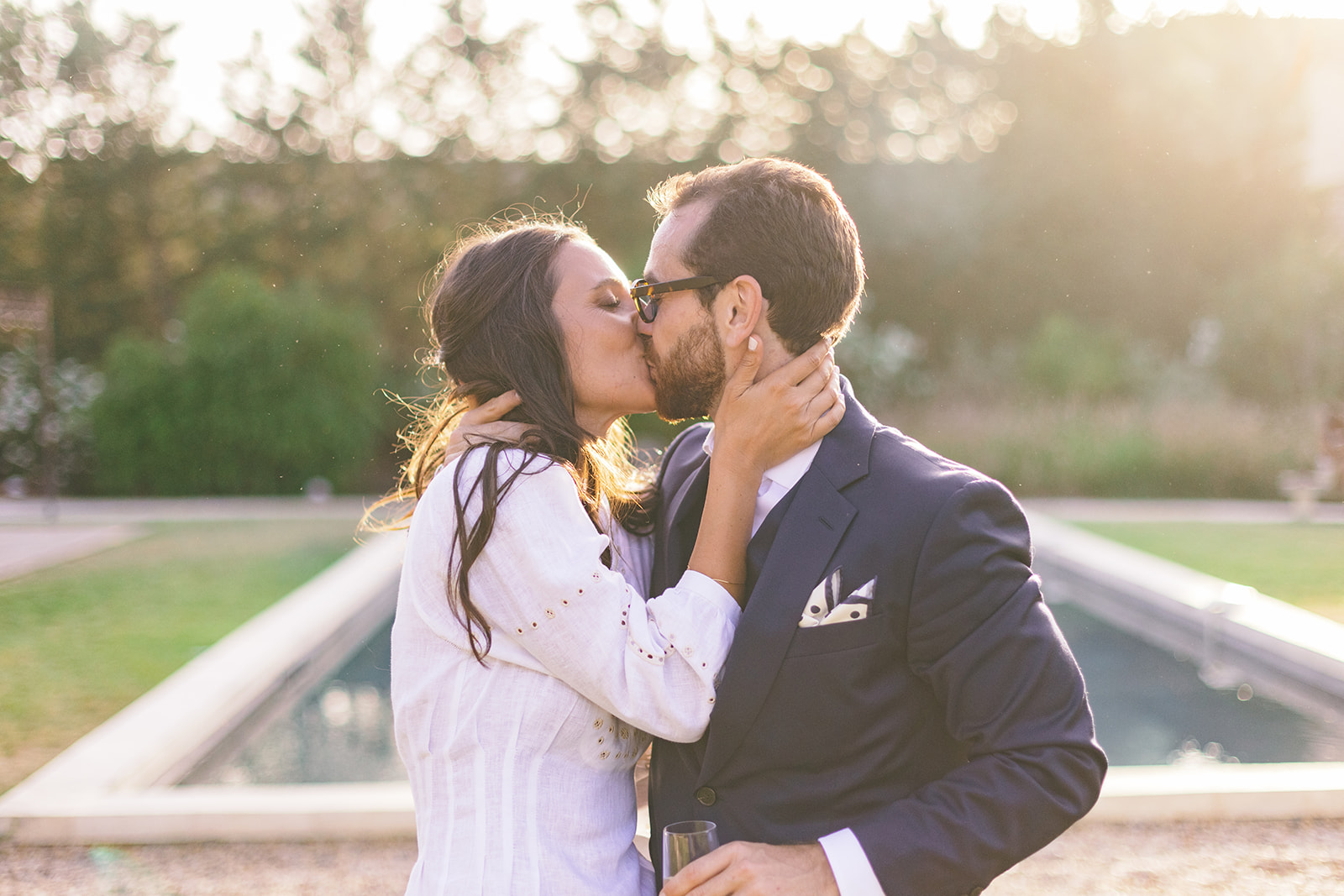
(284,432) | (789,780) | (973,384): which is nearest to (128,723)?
(789,780)

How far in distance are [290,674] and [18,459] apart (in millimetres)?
13066

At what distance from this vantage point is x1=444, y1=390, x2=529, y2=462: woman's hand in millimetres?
2082

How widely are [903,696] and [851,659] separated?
0.13m

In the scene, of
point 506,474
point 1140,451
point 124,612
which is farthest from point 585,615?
point 1140,451

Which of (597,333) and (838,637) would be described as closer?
(838,637)

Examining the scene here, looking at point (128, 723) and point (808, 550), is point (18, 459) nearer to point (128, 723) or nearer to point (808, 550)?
point (128, 723)

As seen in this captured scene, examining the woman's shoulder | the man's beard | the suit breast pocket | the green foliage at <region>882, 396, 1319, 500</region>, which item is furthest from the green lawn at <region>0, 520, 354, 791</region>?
the green foliage at <region>882, 396, 1319, 500</region>

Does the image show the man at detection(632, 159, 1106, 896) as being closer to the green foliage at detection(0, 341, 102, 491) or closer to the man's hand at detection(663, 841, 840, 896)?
the man's hand at detection(663, 841, 840, 896)

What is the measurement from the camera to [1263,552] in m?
10.7

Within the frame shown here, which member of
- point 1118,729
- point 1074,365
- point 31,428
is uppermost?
point 1074,365

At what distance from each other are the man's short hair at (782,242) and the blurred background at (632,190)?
14.6 m

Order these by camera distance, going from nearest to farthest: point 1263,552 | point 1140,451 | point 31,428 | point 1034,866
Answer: point 1034,866 < point 1263,552 < point 1140,451 < point 31,428

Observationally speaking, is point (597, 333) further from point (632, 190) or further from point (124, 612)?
point (632, 190)

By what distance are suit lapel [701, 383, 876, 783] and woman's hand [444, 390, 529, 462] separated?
1.75ft
